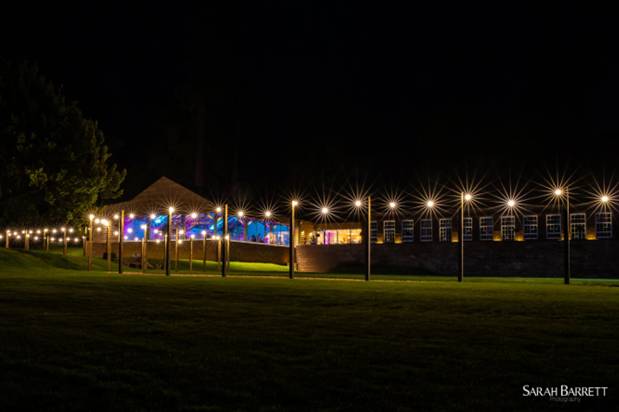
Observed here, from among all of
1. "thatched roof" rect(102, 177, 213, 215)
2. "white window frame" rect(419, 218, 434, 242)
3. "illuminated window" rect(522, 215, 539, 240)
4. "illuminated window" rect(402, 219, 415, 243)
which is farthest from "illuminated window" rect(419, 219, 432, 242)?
"thatched roof" rect(102, 177, 213, 215)

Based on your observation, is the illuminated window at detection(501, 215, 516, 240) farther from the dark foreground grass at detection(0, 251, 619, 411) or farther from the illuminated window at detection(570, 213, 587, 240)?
the dark foreground grass at detection(0, 251, 619, 411)

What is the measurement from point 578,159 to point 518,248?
16190 mm

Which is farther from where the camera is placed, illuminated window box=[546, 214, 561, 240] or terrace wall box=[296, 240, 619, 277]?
illuminated window box=[546, 214, 561, 240]

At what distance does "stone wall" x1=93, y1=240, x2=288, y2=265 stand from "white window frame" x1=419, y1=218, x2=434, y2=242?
13.2 metres

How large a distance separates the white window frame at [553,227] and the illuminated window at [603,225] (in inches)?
106

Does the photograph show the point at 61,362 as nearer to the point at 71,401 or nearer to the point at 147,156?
the point at 71,401

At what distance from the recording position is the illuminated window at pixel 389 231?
2203 inches

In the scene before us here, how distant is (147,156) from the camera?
82250 millimetres

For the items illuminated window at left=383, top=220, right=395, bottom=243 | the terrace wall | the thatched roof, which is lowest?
the terrace wall

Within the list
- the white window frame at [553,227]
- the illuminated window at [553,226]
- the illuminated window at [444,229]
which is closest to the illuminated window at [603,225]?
the white window frame at [553,227]

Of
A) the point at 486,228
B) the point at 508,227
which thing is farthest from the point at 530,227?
the point at 486,228

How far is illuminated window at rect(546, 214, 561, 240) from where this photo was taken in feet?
157

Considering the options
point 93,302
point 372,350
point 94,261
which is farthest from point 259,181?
point 372,350

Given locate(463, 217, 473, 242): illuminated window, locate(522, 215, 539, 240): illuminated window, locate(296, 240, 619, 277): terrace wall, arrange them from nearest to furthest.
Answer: locate(296, 240, 619, 277): terrace wall, locate(522, 215, 539, 240): illuminated window, locate(463, 217, 473, 242): illuminated window
